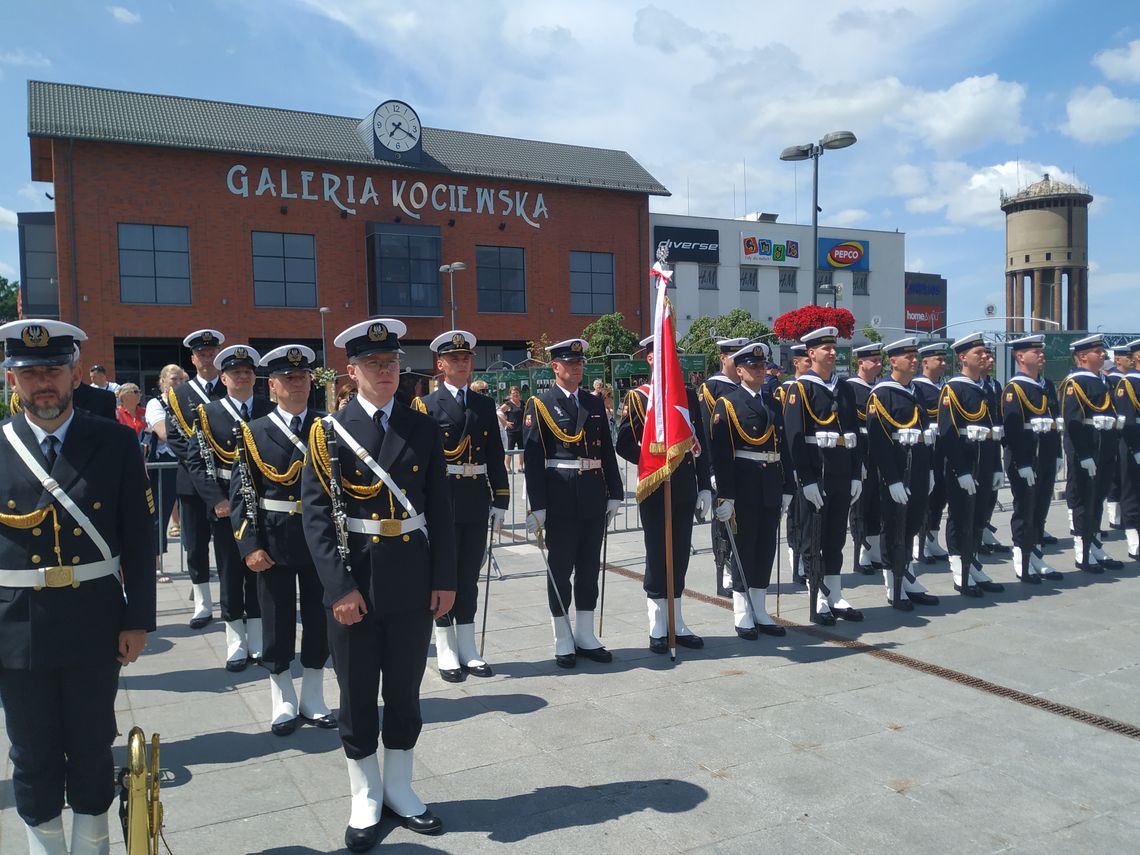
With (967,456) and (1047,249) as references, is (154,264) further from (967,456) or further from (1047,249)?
(1047,249)

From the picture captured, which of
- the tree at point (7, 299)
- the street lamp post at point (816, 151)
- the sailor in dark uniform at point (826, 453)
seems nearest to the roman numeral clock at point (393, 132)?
the street lamp post at point (816, 151)

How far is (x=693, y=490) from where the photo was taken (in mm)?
6688

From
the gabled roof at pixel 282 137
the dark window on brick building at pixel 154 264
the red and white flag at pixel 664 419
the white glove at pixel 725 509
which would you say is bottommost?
the white glove at pixel 725 509

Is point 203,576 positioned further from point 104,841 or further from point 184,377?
point 104,841

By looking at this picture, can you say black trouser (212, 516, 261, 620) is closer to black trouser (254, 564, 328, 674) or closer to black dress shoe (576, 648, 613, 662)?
black trouser (254, 564, 328, 674)

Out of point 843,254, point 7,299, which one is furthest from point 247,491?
point 7,299

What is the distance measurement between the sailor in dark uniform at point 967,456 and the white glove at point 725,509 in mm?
2566

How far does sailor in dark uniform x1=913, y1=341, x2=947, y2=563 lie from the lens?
344 inches

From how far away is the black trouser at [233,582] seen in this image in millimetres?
6043

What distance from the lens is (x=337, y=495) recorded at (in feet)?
12.8

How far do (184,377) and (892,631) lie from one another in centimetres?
663

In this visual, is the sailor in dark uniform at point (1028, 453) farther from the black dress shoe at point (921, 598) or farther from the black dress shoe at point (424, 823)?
the black dress shoe at point (424, 823)

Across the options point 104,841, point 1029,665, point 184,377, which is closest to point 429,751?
point 104,841

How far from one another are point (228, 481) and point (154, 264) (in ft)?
108
